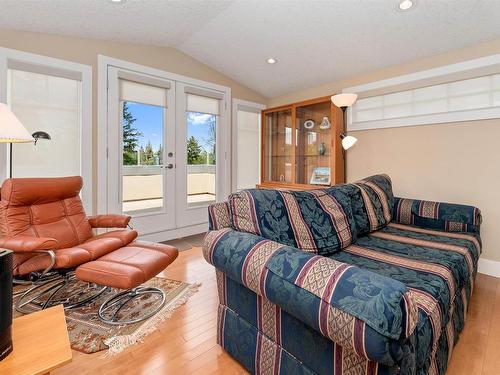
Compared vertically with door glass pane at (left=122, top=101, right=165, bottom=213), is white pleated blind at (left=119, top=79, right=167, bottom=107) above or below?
above

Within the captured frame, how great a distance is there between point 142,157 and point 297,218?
2473 millimetres

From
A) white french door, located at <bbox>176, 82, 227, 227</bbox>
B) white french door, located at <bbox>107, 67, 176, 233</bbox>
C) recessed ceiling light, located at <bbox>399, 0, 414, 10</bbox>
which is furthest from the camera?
white french door, located at <bbox>176, 82, 227, 227</bbox>

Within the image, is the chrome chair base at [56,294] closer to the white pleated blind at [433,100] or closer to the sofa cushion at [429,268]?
the sofa cushion at [429,268]

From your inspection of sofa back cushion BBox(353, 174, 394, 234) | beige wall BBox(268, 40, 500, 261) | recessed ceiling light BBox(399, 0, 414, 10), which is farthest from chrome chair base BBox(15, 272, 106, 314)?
recessed ceiling light BBox(399, 0, 414, 10)

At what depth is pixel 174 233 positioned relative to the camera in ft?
12.1

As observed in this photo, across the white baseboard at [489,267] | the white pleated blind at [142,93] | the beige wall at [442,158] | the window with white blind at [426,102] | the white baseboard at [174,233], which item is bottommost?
the white baseboard at [489,267]

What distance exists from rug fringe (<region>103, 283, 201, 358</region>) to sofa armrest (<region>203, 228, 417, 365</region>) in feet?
3.01

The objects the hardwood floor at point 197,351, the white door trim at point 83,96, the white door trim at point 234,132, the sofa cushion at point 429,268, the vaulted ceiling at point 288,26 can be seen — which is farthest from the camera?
the white door trim at point 234,132

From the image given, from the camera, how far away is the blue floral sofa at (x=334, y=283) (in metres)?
0.81

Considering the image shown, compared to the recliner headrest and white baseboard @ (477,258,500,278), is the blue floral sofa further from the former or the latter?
the recliner headrest

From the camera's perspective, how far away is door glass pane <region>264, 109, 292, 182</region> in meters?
4.06

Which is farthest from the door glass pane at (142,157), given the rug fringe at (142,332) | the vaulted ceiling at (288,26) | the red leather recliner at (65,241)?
the rug fringe at (142,332)

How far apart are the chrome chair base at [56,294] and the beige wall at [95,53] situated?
3.11 feet

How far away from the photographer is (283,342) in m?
1.17
